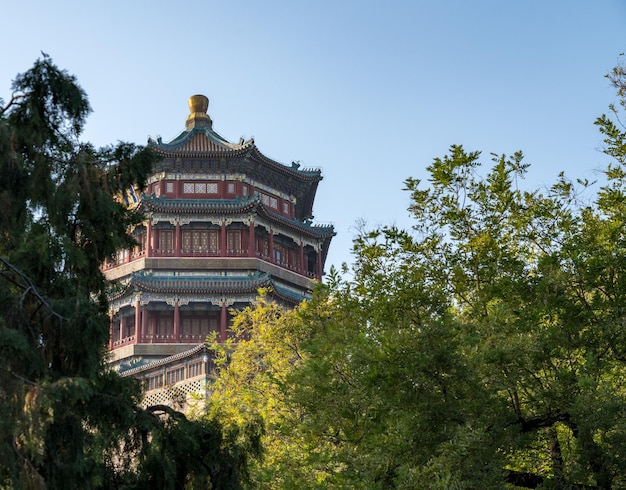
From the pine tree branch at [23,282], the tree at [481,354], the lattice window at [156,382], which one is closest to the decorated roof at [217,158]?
the lattice window at [156,382]

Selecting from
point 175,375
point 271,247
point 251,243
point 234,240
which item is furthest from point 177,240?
point 175,375

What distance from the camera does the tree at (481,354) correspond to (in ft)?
30.3

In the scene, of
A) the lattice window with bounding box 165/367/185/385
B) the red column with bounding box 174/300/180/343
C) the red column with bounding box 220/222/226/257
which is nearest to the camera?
the lattice window with bounding box 165/367/185/385

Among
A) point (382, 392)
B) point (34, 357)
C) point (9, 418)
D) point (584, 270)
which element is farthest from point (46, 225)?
point (584, 270)

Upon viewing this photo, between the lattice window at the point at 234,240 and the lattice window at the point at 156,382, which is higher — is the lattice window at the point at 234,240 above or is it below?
above

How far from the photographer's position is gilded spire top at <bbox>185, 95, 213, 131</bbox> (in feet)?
125

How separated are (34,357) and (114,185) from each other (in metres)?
1.89

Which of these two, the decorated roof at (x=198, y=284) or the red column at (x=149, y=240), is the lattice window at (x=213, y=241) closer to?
the decorated roof at (x=198, y=284)

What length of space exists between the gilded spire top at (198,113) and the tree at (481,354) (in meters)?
27.1

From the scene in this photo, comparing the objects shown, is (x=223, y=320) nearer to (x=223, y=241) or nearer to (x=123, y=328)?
A: (x=223, y=241)

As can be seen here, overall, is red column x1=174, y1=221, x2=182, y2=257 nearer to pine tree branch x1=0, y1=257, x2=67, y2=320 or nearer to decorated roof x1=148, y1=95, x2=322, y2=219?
decorated roof x1=148, y1=95, x2=322, y2=219

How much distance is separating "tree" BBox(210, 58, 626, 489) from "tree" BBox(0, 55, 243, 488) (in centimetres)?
190

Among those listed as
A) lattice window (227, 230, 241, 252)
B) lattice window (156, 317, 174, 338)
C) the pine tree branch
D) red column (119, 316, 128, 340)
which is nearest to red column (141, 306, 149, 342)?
lattice window (156, 317, 174, 338)

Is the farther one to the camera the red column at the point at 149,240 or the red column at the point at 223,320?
the red column at the point at 149,240
